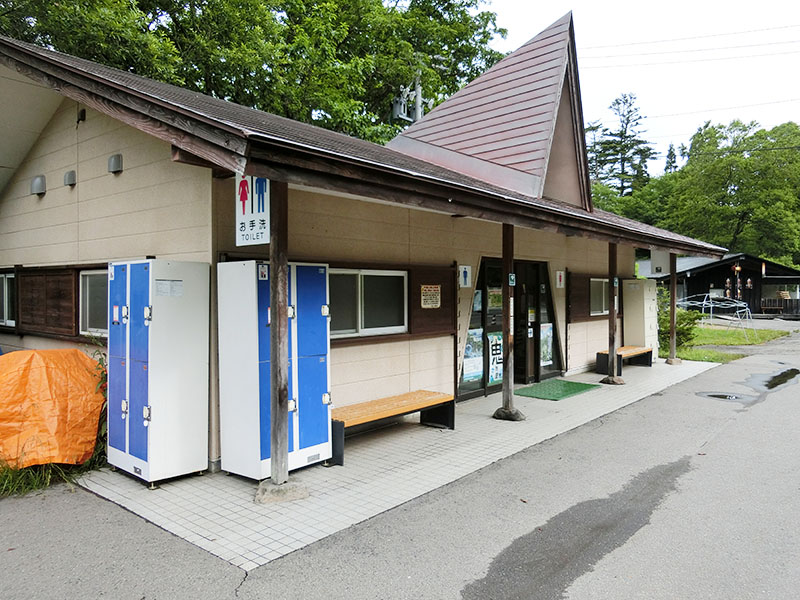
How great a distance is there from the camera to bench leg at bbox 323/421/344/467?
5.57 meters

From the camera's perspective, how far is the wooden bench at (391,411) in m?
5.62

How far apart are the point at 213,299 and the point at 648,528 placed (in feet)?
13.5

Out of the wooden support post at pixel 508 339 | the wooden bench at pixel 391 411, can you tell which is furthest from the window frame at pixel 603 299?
the wooden bench at pixel 391 411

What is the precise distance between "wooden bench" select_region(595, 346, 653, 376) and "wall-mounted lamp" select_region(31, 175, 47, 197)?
10.2 metres

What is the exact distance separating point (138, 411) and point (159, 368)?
457 mm

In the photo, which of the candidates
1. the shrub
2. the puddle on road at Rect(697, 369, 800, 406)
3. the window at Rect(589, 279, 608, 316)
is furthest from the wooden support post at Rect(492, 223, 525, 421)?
the shrub

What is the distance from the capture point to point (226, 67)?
14.9 m

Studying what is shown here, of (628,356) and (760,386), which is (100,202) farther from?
(760,386)

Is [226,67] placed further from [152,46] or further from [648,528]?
[648,528]

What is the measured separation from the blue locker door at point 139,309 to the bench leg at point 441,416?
11.1 ft

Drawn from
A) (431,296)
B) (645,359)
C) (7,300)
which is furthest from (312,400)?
(645,359)

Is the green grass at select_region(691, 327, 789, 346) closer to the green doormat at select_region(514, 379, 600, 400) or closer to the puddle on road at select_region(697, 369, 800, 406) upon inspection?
the puddle on road at select_region(697, 369, 800, 406)

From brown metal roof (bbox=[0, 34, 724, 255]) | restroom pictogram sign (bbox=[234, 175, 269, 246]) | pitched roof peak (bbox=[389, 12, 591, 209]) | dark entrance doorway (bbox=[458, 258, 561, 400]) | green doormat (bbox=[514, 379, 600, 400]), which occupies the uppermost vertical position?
pitched roof peak (bbox=[389, 12, 591, 209])

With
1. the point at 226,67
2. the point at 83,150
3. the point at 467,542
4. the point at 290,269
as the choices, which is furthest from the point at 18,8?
the point at 467,542
